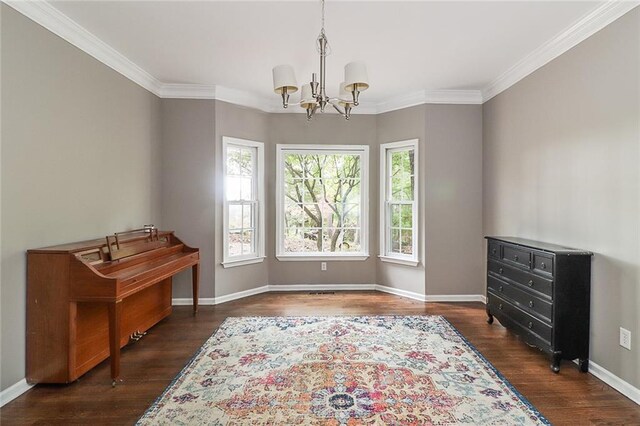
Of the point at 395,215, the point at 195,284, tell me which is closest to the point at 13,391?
the point at 195,284

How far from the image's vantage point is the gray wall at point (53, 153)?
2.25 metres

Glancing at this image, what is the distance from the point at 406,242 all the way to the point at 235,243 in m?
2.35

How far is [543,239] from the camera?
10.7ft

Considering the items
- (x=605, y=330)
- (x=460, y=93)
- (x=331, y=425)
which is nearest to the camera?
(x=331, y=425)

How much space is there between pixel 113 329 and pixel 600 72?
400cm

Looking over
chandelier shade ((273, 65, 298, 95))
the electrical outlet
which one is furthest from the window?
the electrical outlet

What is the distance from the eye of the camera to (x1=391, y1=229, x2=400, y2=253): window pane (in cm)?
485

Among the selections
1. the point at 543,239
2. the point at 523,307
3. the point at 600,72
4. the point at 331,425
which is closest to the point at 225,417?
the point at 331,425

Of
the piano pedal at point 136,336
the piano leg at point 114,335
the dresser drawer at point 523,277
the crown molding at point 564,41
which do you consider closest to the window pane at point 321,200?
the dresser drawer at point 523,277

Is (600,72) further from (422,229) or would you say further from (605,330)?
(422,229)

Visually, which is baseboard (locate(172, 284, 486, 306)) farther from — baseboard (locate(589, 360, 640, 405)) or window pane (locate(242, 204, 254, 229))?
baseboard (locate(589, 360, 640, 405))

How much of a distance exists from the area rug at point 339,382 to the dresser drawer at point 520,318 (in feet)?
1.56

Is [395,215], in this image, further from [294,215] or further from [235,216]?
[235,216]

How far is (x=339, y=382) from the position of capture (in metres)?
2.42
